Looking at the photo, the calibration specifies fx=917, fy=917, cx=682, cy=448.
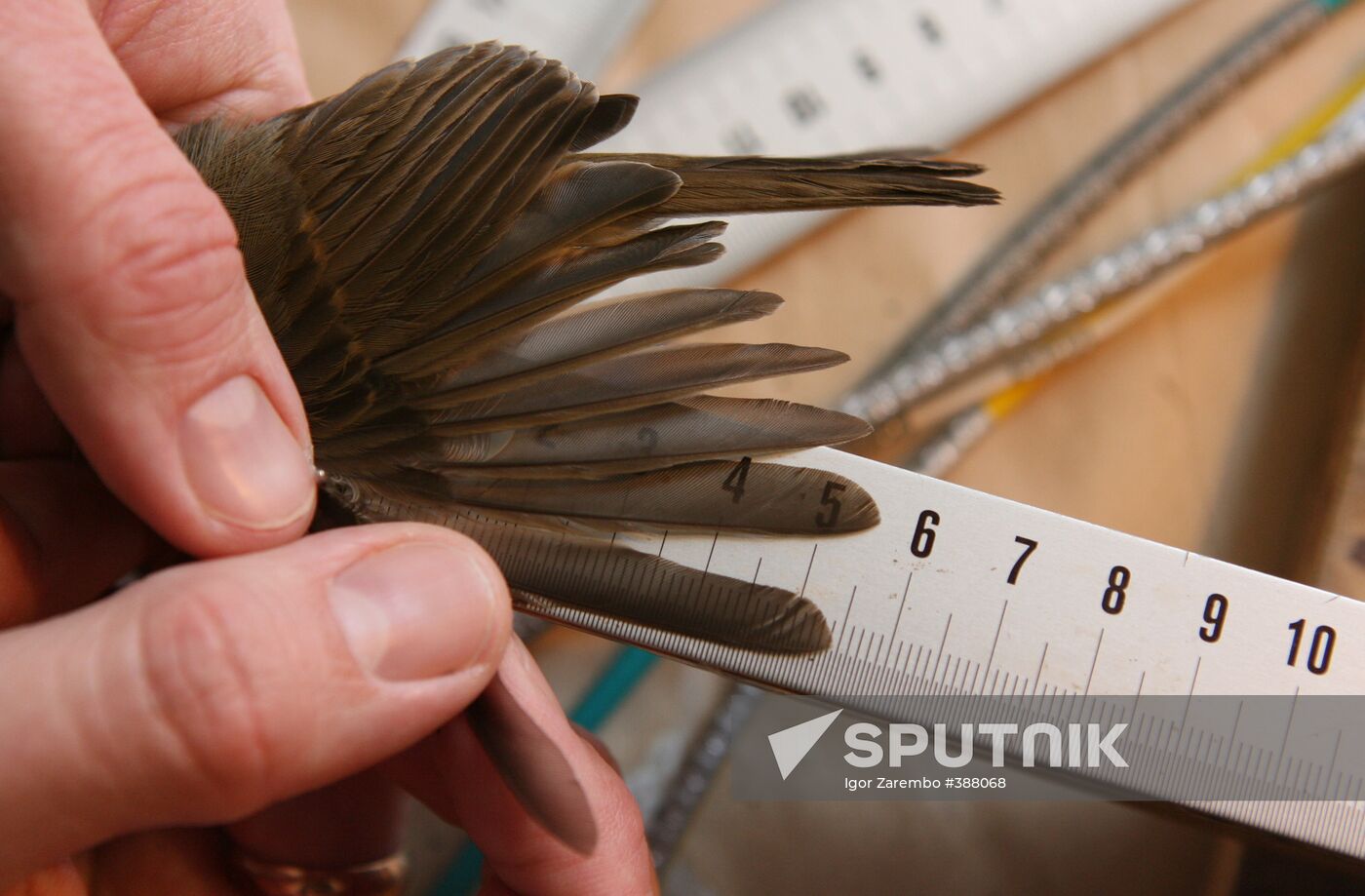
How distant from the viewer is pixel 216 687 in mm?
526

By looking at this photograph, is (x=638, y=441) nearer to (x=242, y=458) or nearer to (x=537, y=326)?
(x=537, y=326)

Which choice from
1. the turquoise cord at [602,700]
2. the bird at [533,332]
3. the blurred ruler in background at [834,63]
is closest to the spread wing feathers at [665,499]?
the bird at [533,332]

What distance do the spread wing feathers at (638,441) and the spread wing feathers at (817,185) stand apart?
6.2 inches

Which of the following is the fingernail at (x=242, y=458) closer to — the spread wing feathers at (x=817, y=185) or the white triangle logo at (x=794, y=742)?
the spread wing feathers at (x=817, y=185)

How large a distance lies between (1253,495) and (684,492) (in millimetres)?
901

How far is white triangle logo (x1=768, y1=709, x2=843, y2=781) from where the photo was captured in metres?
1.10

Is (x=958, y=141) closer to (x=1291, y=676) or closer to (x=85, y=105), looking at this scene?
(x=1291, y=676)

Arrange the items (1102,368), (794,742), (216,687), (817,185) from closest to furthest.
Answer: (216,687), (817,185), (794,742), (1102,368)

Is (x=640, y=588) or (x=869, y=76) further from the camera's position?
(x=869, y=76)

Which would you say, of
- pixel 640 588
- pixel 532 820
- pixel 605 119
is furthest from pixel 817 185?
pixel 532 820

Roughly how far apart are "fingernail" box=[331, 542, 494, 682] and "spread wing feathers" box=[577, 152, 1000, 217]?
30 cm

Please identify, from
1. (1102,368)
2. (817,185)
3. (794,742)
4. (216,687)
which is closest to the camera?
(216,687)

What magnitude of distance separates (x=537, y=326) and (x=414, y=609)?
0.78 feet

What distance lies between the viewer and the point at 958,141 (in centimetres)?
128
